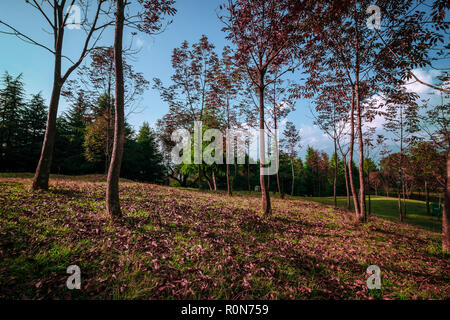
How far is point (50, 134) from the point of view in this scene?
24.2 ft

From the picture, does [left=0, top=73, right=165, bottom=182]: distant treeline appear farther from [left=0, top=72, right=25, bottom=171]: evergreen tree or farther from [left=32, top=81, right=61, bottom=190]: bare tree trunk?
[left=32, top=81, right=61, bottom=190]: bare tree trunk

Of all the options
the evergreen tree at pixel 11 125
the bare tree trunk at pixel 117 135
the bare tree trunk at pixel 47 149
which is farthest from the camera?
the evergreen tree at pixel 11 125

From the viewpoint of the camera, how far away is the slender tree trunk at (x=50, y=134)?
7125mm

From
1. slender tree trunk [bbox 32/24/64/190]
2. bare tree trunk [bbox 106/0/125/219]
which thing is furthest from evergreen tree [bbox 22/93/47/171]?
bare tree trunk [bbox 106/0/125/219]

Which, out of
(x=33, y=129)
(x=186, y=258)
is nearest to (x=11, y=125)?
(x=33, y=129)

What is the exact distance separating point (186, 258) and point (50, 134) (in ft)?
29.1

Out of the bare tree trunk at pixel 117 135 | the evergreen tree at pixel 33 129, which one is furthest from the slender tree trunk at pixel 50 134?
the evergreen tree at pixel 33 129

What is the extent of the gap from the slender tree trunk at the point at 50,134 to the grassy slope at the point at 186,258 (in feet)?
2.98

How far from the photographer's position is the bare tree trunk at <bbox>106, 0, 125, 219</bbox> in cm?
529

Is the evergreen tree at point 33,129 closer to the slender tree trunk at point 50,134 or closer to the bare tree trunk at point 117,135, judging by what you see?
the slender tree trunk at point 50,134

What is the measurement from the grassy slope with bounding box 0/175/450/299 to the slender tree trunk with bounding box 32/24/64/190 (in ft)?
2.98

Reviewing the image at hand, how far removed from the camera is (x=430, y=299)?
321 cm
